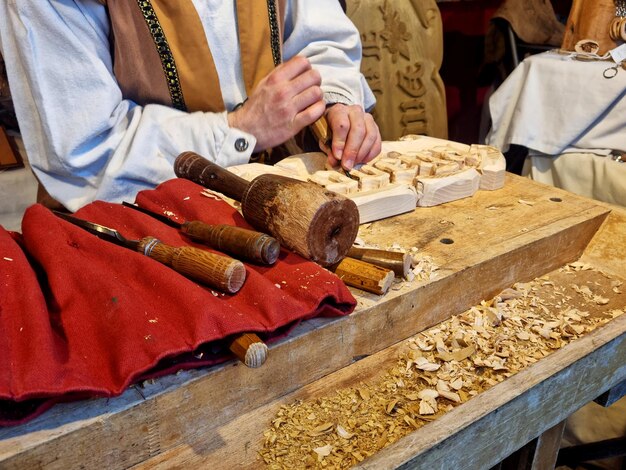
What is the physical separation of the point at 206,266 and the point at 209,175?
1.37ft

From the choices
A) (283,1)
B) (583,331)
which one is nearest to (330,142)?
(283,1)

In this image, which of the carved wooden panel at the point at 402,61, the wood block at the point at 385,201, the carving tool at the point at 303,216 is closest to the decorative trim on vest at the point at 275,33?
the wood block at the point at 385,201

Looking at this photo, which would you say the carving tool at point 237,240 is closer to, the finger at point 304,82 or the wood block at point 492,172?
the finger at point 304,82

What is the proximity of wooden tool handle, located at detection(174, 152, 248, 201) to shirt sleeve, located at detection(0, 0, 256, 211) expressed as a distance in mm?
139

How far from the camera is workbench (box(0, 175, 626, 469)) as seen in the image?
80 centimetres

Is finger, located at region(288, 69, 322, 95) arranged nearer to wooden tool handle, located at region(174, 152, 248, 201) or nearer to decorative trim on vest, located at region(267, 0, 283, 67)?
decorative trim on vest, located at region(267, 0, 283, 67)

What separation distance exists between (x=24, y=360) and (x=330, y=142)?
1070 millimetres

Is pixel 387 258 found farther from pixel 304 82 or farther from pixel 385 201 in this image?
pixel 304 82

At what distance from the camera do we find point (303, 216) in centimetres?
103

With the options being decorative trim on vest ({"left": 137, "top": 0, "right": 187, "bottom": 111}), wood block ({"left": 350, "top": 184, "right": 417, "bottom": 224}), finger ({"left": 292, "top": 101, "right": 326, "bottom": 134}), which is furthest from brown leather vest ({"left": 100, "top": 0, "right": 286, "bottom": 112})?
wood block ({"left": 350, "top": 184, "right": 417, "bottom": 224})

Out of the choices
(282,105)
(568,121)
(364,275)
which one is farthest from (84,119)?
(568,121)

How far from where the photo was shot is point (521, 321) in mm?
1214

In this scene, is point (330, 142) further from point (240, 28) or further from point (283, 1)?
point (283, 1)

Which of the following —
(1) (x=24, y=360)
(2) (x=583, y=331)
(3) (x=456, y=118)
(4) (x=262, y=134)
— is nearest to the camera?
(1) (x=24, y=360)
